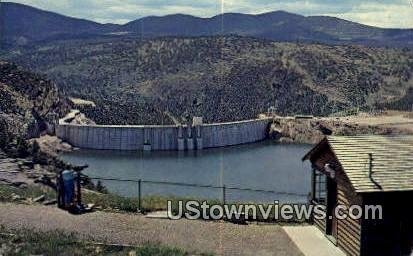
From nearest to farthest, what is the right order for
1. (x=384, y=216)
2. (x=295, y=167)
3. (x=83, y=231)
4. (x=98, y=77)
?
(x=384, y=216) → (x=83, y=231) → (x=295, y=167) → (x=98, y=77)

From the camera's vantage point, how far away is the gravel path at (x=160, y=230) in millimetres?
18156

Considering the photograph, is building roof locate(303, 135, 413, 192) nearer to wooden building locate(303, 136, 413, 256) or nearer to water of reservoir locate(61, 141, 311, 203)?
wooden building locate(303, 136, 413, 256)

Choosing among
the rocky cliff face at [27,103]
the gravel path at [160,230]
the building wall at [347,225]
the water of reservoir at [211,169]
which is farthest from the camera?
the rocky cliff face at [27,103]

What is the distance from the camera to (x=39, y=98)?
277 ft

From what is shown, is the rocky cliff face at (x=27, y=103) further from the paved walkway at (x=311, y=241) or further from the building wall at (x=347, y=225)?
the building wall at (x=347, y=225)

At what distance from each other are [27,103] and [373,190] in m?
67.7

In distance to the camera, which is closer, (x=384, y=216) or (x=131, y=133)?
(x=384, y=216)

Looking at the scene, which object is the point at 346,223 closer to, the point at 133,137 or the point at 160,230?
the point at 160,230

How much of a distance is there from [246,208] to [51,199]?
241 inches

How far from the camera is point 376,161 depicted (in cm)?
1803

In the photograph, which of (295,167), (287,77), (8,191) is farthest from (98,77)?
(8,191)

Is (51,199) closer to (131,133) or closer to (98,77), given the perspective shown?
(131,133)

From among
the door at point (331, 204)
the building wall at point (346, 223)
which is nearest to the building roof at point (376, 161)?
the building wall at point (346, 223)

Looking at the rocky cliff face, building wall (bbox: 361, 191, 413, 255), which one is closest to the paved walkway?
building wall (bbox: 361, 191, 413, 255)
